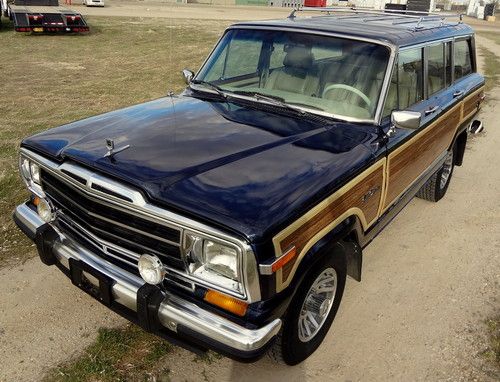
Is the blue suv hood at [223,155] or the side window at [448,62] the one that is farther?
the side window at [448,62]

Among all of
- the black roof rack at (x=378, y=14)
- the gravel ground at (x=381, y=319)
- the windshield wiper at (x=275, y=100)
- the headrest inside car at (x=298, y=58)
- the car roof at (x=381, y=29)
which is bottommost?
Answer: the gravel ground at (x=381, y=319)

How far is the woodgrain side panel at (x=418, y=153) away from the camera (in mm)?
3529

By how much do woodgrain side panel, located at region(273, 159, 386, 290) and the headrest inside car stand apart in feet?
3.38

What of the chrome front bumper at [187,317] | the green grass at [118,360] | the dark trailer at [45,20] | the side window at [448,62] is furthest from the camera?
the dark trailer at [45,20]

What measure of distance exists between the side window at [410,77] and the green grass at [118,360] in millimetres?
2681

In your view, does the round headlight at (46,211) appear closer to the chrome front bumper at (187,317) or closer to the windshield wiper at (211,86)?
the chrome front bumper at (187,317)

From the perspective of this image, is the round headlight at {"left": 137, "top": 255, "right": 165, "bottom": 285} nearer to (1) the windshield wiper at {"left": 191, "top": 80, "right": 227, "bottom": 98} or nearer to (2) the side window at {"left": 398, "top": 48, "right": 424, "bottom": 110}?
(1) the windshield wiper at {"left": 191, "top": 80, "right": 227, "bottom": 98}

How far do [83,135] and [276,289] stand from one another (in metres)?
1.72

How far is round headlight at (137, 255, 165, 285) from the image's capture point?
2.36 metres

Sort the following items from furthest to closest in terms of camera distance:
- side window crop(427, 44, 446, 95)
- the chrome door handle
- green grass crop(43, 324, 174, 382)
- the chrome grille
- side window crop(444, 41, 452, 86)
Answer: side window crop(444, 41, 452, 86), side window crop(427, 44, 446, 95), the chrome door handle, green grass crop(43, 324, 174, 382), the chrome grille

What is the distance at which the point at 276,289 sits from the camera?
2289mm

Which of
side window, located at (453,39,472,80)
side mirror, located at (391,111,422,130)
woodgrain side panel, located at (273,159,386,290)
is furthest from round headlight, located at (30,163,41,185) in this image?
side window, located at (453,39,472,80)

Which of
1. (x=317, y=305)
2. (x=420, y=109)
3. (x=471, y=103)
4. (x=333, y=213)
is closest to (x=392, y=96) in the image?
(x=420, y=109)

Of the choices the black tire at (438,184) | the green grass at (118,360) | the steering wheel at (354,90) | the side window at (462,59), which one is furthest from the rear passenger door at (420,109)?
the green grass at (118,360)
